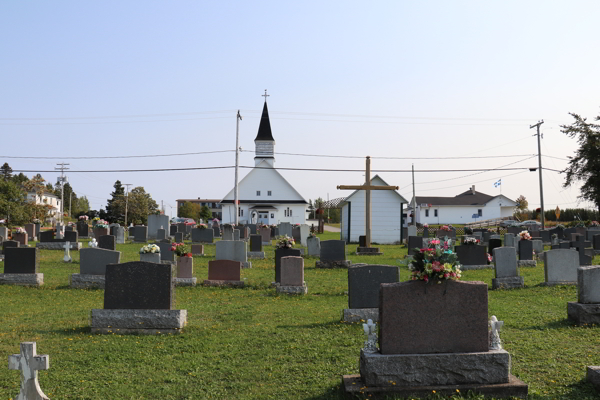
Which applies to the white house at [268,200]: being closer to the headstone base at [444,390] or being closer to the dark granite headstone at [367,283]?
the dark granite headstone at [367,283]

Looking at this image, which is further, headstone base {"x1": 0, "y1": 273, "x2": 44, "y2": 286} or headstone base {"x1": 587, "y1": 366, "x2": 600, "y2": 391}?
headstone base {"x1": 0, "y1": 273, "x2": 44, "y2": 286}

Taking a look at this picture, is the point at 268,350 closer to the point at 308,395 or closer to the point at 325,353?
the point at 325,353

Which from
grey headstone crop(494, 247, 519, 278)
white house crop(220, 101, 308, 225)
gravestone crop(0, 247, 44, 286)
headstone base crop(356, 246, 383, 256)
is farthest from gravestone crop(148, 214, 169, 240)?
white house crop(220, 101, 308, 225)

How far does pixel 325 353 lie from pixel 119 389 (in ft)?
9.44

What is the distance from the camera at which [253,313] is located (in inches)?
485

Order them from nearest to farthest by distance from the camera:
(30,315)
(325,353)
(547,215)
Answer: (325,353)
(30,315)
(547,215)

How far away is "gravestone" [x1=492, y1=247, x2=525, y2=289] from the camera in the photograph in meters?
15.9

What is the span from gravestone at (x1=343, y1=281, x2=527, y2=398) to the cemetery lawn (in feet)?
1.75

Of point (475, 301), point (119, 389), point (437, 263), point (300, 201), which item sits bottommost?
point (119, 389)

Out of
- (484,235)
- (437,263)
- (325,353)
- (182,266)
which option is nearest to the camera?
(437,263)

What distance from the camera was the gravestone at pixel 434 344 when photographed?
6070 mm

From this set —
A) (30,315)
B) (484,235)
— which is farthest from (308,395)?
(484,235)

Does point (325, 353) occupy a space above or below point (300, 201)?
below

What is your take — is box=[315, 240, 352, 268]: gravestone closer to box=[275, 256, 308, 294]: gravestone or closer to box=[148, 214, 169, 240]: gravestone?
box=[275, 256, 308, 294]: gravestone
